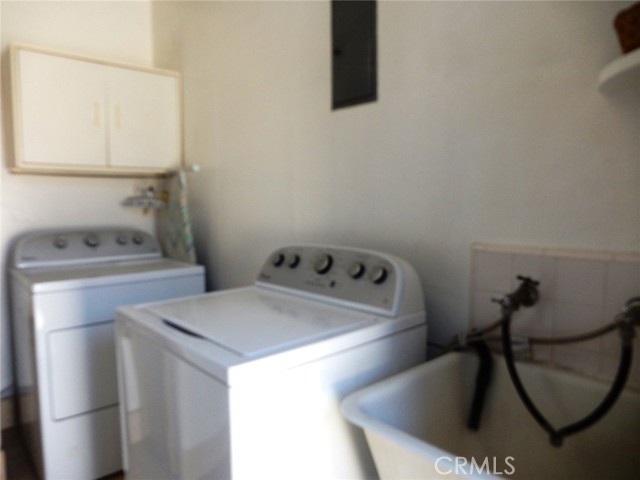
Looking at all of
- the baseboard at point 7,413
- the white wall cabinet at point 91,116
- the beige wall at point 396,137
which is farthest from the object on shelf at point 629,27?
the baseboard at point 7,413

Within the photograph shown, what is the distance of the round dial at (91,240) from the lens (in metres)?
2.23

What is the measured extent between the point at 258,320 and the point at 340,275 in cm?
31

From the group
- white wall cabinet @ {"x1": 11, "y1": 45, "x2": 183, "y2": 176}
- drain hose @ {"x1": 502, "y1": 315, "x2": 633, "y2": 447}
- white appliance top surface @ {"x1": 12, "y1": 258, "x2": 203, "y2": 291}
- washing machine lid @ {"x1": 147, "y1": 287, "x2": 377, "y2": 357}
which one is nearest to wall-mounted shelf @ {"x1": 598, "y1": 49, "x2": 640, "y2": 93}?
drain hose @ {"x1": 502, "y1": 315, "x2": 633, "y2": 447}

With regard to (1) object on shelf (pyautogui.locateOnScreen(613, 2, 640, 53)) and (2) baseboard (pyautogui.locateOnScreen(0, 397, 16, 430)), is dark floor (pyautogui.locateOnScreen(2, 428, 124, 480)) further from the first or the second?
(1) object on shelf (pyautogui.locateOnScreen(613, 2, 640, 53))

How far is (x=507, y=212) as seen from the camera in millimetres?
1197

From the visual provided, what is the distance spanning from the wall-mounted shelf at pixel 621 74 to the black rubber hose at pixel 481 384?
2.23 feet

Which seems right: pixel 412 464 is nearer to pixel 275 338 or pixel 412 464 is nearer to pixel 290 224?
pixel 275 338

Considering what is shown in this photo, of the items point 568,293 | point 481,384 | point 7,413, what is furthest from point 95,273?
point 568,293

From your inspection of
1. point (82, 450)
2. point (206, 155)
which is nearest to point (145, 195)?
point (206, 155)

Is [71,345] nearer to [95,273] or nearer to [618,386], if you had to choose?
[95,273]

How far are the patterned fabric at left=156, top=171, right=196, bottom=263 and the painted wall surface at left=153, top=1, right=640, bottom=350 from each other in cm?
14

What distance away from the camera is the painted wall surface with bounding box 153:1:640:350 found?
105cm

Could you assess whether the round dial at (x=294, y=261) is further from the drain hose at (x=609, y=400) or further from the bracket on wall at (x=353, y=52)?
the drain hose at (x=609, y=400)

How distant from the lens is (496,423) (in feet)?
3.79
